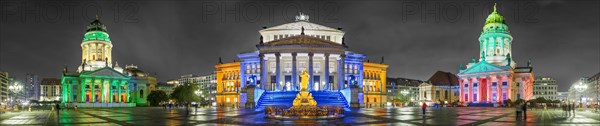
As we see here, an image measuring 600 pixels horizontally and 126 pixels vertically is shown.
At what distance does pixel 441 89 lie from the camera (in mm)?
139000

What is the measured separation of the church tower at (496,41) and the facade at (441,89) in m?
25.7

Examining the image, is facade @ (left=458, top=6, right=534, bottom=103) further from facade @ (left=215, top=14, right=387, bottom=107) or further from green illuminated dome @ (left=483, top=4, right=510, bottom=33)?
facade @ (left=215, top=14, right=387, bottom=107)

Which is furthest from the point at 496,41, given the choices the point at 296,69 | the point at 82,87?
the point at 82,87

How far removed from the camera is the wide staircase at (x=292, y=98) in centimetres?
7131

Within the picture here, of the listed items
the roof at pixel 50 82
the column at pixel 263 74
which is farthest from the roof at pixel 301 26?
the roof at pixel 50 82

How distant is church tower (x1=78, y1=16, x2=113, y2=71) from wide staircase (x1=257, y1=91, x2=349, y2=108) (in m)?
56.9

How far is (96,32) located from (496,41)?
3865 inches

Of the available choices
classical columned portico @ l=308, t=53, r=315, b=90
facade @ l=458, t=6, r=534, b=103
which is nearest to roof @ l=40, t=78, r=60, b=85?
classical columned portico @ l=308, t=53, r=315, b=90

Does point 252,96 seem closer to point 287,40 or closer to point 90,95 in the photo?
point 287,40

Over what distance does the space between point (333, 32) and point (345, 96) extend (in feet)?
84.1

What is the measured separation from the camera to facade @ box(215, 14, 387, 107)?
3091 inches

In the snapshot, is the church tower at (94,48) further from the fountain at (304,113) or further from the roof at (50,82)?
the fountain at (304,113)

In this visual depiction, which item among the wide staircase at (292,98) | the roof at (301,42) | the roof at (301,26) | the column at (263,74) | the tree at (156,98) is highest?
the roof at (301,26)

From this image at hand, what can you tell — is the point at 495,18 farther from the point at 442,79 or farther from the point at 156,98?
the point at 156,98
